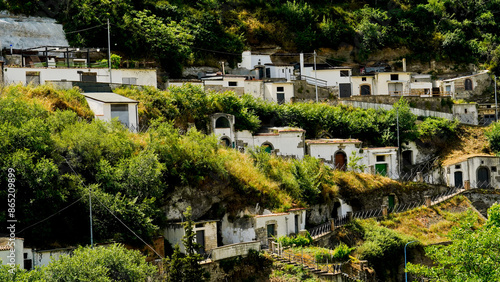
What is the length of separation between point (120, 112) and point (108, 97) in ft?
5.81

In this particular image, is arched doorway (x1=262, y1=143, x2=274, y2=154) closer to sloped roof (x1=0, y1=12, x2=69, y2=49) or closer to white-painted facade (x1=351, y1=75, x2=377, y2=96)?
white-painted facade (x1=351, y1=75, x2=377, y2=96)

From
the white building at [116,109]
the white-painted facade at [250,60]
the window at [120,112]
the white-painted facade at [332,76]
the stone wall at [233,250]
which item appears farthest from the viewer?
the white-painted facade at [250,60]

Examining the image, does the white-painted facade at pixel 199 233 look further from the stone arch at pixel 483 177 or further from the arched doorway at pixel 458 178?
the stone arch at pixel 483 177

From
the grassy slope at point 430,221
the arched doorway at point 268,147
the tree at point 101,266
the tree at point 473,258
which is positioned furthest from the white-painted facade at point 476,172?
the tree at point 101,266

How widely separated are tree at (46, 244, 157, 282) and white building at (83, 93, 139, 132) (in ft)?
45.6

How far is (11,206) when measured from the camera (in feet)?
119

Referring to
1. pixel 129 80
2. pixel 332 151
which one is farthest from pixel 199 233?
pixel 129 80

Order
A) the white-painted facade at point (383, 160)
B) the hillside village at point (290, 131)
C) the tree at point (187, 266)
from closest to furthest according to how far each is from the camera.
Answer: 1. the tree at point (187, 266)
2. the hillside village at point (290, 131)
3. the white-painted facade at point (383, 160)

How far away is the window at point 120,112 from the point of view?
4856 centimetres

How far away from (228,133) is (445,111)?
21.9 meters

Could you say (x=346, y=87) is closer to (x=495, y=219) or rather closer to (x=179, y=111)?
(x=179, y=111)

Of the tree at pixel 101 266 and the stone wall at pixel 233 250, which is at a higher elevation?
the tree at pixel 101 266

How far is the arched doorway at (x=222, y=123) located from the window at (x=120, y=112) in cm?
761

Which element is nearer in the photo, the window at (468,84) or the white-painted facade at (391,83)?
the white-painted facade at (391,83)
